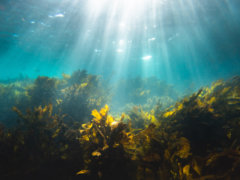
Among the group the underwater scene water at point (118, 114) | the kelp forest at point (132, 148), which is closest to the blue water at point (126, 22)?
the underwater scene water at point (118, 114)

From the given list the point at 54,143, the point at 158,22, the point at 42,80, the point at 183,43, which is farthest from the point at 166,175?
the point at 183,43

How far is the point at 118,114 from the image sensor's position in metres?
7.29

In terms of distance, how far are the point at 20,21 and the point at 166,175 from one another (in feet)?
58.6

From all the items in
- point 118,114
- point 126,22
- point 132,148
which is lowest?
point 132,148

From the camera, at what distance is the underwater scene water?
185 centimetres

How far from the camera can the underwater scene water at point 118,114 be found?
1.85m

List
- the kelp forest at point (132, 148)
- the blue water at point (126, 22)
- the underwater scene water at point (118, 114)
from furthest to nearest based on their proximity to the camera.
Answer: the blue water at point (126, 22) → the underwater scene water at point (118, 114) → the kelp forest at point (132, 148)

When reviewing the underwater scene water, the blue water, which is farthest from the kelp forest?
the blue water

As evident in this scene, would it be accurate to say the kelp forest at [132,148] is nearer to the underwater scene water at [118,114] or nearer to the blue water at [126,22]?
the underwater scene water at [118,114]

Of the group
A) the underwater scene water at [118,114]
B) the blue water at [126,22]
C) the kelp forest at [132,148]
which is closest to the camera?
the kelp forest at [132,148]

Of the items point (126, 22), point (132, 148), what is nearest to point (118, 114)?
point (132, 148)

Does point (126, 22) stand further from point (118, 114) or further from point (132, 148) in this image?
point (132, 148)

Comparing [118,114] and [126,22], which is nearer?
[118,114]

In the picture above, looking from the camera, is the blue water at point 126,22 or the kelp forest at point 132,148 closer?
the kelp forest at point 132,148
